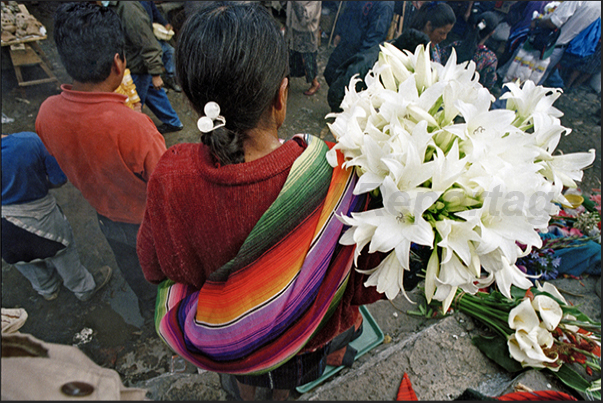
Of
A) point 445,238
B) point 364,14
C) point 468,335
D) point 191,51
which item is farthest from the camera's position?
point 364,14

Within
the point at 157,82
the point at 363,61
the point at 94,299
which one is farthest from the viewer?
the point at 157,82

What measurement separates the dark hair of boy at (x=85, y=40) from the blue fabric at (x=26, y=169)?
54 centimetres

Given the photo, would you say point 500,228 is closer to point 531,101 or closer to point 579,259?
point 531,101

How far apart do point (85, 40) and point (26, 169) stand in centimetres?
91

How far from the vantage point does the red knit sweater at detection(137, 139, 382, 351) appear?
3.44ft

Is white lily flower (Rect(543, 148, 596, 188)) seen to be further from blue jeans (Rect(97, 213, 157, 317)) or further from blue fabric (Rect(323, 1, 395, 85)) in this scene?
blue fabric (Rect(323, 1, 395, 85))

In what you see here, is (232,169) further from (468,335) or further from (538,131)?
(468,335)

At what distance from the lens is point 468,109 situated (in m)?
0.91

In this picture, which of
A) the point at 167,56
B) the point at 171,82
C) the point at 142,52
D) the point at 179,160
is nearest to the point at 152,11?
the point at 167,56

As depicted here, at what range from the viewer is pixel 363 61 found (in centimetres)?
349

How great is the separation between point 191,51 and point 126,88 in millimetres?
3129

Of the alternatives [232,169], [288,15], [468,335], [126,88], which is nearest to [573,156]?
[232,169]

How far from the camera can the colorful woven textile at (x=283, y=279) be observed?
1.07m

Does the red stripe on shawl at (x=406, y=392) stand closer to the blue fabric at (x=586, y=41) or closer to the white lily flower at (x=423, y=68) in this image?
the white lily flower at (x=423, y=68)
